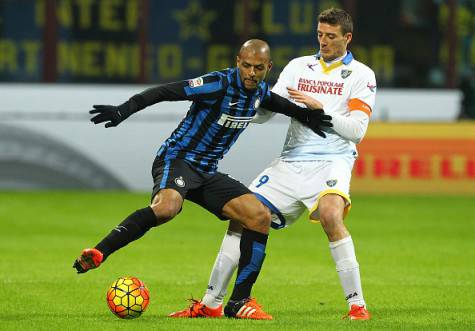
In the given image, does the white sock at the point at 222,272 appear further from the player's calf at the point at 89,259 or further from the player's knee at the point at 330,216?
the player's calf at the point at 89,259

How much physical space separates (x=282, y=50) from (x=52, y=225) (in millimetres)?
8550

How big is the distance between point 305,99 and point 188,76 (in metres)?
13.6

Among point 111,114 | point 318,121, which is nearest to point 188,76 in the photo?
point 318,121

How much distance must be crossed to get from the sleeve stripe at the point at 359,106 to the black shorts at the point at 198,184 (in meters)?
0.87

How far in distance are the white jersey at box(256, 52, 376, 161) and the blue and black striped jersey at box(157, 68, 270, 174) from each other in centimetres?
34

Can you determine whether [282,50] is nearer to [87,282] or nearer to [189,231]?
[189,231]

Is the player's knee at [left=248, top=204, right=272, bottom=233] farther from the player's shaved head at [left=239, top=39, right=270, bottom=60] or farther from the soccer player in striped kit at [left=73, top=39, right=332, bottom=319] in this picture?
the player's shaved head at [left=239, top=39, right=270, bottom=60]

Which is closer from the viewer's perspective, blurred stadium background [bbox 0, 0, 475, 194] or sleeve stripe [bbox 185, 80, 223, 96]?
sleeve stripe [bbox 185, 80, 223, 96]

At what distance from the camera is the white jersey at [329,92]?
8.32 meters

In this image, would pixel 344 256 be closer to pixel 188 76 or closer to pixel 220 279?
pixel 220 279

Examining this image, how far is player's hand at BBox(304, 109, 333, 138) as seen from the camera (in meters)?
8.15

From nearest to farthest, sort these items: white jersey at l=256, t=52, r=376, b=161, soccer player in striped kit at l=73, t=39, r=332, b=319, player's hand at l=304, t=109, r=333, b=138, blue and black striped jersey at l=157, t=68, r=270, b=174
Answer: soccer player in striped kit at l=73, t=39, r=332, b=319 < blue and black striped jersey at l=157, t=68, r=270, b=174 < player's hand at l=304, t=109, r=333, b=138 < white jersey at l=256, t=52, r=376, b=161

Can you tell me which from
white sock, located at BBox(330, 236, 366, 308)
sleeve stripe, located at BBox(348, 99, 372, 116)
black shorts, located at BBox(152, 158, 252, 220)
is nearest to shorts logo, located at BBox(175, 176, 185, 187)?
black shorts, located at BBox(152, 158, 252, 220)

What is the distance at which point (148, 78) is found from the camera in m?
21.5
